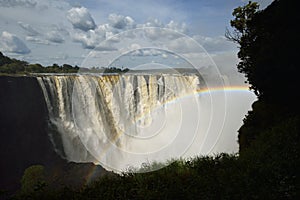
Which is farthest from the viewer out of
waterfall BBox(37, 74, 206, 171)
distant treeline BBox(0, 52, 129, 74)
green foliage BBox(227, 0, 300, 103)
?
distant treeline BBox(0, 52, 129, 74)

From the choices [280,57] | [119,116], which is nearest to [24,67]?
[119,116]

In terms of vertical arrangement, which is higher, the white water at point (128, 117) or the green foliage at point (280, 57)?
the green foliage at point (280, 57)

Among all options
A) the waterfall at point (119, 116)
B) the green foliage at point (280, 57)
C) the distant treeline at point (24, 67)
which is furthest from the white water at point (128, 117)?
the distant treeline at point (24, 67)

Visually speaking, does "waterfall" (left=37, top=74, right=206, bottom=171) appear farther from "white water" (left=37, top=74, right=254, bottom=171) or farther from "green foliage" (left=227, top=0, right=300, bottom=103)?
"green foliage" (left=227, top=0, right=300, bottom=103)

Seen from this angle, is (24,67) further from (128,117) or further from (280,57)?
(280,57)

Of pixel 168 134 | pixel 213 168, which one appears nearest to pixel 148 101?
pixel 168 134

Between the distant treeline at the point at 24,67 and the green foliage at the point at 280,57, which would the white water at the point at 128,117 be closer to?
the green foliage at the point at 280,57

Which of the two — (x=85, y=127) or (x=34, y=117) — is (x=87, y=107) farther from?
(x=34, y=117)

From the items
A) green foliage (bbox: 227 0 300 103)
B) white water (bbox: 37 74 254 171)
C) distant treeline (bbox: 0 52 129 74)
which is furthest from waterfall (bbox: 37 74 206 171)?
distant treeline (bbox: 0 52 129 74)
